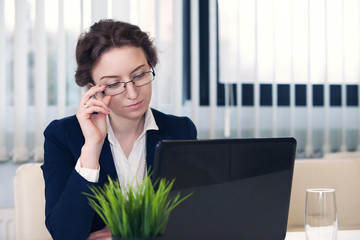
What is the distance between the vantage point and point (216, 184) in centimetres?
91

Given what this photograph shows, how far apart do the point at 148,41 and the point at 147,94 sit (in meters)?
0.23

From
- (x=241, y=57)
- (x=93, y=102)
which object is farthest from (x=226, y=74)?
(x=93, y=102)

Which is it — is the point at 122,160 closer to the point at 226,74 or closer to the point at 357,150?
the point at 226,74

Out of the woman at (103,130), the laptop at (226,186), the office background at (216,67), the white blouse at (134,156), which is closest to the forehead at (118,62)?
the woman at (103,130)

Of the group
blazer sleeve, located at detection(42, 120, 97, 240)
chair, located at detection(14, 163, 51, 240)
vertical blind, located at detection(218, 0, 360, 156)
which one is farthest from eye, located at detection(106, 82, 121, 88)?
vertical blind, located at detection(218, 0, 360, 156)

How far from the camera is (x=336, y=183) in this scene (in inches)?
72.7

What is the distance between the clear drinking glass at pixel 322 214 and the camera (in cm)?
94

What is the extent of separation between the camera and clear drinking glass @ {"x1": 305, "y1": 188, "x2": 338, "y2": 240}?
0.94 meters

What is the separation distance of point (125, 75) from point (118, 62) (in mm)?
52

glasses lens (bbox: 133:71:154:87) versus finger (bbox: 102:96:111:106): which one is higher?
glasses lens (bbox: 133:71:154:87)

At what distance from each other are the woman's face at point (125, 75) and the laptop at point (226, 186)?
0.64m

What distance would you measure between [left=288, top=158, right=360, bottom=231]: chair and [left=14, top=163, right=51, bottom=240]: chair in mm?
877

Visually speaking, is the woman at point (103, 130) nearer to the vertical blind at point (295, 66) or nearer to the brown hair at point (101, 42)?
the brown hair at point (101, 42)

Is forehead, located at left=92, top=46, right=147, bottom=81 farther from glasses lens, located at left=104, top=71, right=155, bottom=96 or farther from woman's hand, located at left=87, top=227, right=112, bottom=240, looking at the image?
woman's hand, located at left=87, top=227, right=112, bottom=240
